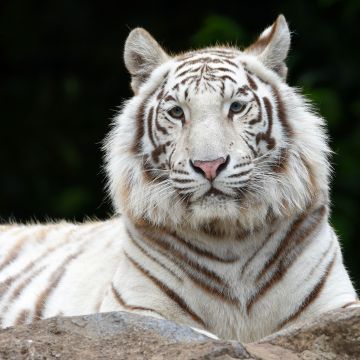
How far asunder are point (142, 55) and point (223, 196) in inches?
Answer: 38.8

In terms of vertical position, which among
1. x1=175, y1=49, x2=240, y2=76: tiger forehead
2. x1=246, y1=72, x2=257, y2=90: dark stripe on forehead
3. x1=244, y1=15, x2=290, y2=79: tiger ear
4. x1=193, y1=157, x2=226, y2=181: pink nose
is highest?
x1=244, y1=15, x2=290, y2=79: tiger ear

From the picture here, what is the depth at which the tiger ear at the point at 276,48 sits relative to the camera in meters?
5.16

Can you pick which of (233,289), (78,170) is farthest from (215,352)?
(78,170)

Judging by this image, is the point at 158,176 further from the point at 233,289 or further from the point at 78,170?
the point at 78,170

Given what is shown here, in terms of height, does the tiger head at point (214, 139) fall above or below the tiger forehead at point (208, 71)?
below

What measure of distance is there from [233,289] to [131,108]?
1.03 m

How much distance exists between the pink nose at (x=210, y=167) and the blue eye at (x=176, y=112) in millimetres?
394

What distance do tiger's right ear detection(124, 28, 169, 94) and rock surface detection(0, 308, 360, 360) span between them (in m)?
1.91

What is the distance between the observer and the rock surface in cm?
335

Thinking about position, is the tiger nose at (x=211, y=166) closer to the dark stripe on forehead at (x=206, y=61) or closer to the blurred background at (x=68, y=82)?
the dark stripe on forehead at (x=206, y=61)

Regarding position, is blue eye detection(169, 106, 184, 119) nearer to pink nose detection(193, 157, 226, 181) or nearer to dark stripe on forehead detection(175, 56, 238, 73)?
dark stripe on forehead detection(175, 56, 238, 73)

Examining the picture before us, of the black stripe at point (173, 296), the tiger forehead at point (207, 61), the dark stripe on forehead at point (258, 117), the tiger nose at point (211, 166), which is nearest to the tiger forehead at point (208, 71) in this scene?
the tiger forehead at point (207, 61)

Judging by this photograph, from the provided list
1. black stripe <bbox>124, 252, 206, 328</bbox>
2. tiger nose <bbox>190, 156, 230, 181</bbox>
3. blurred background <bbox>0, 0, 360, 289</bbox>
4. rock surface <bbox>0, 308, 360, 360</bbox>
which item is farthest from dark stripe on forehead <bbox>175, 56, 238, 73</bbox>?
blurred background <bbox>0, 0, 360, 289</bbox>

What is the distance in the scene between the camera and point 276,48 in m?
5.18
